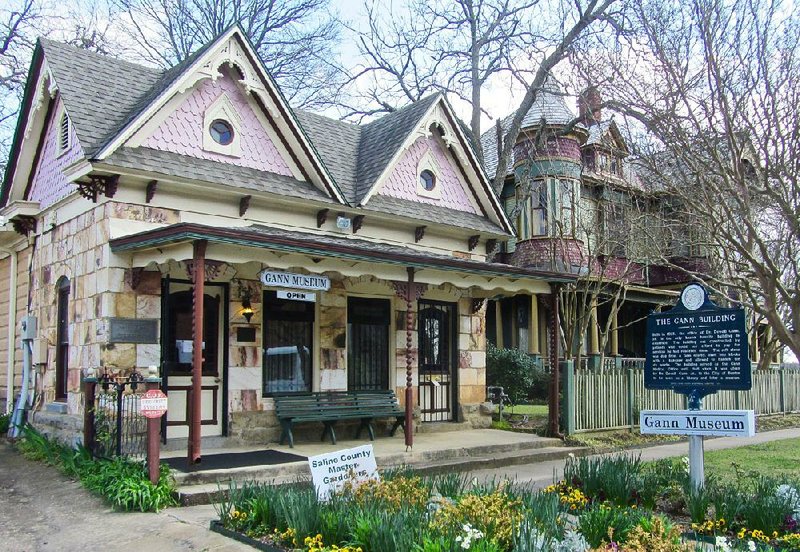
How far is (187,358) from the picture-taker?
39.2 ft

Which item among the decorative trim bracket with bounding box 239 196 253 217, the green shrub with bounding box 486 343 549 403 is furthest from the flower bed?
the green shrub with bounding box 486 343 549 403

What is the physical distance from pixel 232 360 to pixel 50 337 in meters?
3.32

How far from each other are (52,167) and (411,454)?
26.0 feet

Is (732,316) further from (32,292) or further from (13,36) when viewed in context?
(13,36)

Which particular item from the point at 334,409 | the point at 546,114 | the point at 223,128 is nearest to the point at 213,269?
the point at 223,128

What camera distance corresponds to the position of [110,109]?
487 inches

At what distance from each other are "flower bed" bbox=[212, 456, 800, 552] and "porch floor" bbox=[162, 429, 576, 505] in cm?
195

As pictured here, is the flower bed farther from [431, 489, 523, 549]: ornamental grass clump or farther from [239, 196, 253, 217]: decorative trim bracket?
[239, 196, 253, 217]: decorative trim bracket

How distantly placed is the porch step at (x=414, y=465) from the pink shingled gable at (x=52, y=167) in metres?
5.66

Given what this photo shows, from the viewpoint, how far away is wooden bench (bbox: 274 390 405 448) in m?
12.4

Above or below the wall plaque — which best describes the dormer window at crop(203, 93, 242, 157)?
above

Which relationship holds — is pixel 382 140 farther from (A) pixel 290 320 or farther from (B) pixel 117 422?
(B) pixel 117 422

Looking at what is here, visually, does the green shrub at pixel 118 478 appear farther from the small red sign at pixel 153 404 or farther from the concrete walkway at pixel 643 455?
the concrete walkway at pixel 643 455

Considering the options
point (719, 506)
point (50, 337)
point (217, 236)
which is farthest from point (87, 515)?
point (719, 506)
